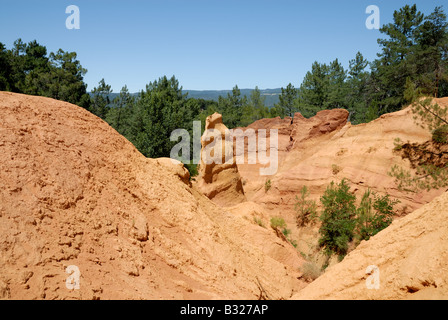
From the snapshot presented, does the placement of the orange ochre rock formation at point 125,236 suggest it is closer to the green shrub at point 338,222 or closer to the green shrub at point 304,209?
the green shrub at point 338,222

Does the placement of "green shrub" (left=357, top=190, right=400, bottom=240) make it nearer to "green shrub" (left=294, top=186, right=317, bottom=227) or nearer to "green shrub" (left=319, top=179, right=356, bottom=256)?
"green shrub" (left=319, top=179, right=356, bottom=256)

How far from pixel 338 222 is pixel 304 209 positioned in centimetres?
362

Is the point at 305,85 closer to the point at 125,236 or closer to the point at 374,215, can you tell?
the point at 374,215

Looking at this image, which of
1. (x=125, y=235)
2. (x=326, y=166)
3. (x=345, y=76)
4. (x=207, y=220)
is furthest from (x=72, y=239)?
(x=345, y=76)

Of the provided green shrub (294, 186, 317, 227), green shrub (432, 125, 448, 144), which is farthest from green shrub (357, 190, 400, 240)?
green shrub (432, 125, 448, 144)

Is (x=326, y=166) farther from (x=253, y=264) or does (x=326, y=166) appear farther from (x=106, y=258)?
(x=106, y=258)

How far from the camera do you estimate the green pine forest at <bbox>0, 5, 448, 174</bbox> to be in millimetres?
24453

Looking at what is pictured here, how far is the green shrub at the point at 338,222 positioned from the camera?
1608 cm

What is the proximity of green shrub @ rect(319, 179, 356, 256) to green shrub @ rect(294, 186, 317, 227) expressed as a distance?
2080mm

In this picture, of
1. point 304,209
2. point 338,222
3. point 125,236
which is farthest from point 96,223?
point 304,209

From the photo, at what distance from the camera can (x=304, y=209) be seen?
19.8 meters

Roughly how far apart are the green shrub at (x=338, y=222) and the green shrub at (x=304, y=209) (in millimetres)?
2080

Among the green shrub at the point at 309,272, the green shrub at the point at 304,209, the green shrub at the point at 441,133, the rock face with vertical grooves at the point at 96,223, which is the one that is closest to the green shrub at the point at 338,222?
the green shrub at the point at 304,209
